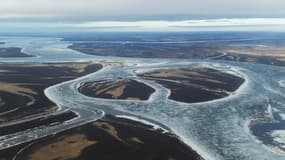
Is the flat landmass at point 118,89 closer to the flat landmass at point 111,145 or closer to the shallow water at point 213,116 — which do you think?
the shallow water at point 213,116

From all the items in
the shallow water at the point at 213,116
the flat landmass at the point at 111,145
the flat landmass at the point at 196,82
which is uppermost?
the flat landmass at the point at 196,82

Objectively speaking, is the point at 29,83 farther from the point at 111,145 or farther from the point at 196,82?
the point at 111,145

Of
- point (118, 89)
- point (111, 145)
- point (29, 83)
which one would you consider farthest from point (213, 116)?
point (29, 83)

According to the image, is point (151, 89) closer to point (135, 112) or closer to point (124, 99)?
point (124, 99)

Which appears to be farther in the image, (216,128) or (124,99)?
(124,99)

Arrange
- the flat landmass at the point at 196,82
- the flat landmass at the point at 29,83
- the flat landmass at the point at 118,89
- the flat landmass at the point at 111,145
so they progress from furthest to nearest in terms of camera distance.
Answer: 1. the flat landmass at the point at 118,89
2. the flat landmass at the point at 196,82
3. the flat landmass at the point at 29,83
4. the flat landmass at the point at 111,145

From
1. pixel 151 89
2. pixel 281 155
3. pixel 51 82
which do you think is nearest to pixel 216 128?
pixel 281 155

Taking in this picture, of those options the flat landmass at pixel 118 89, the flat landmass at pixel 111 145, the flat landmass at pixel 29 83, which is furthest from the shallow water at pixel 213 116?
the flat landmass at pixel 29 83

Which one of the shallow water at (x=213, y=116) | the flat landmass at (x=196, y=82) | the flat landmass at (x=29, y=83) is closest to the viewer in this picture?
the shallow water at (x=213, y=116)
